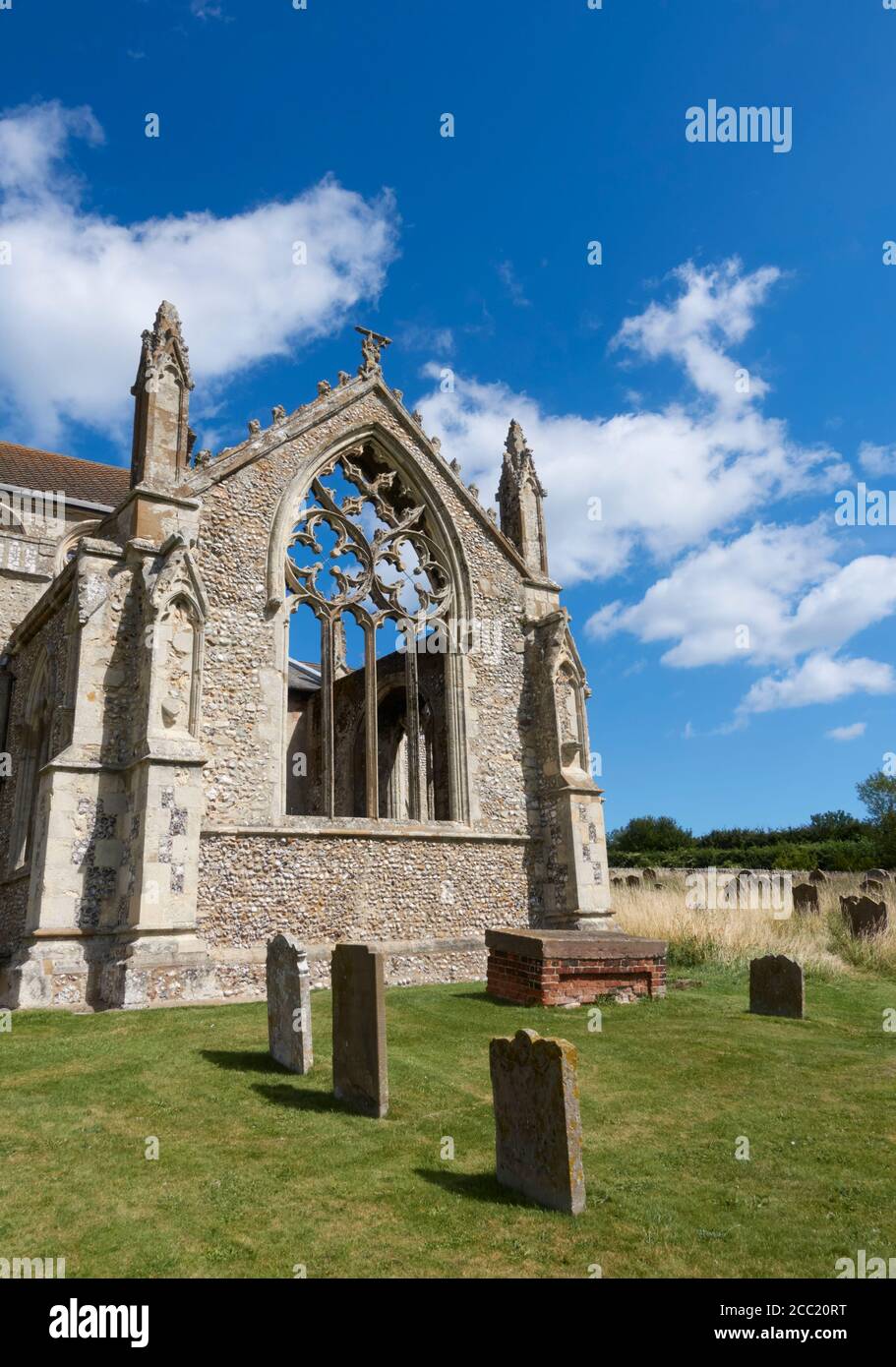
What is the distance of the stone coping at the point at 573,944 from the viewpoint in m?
9.81

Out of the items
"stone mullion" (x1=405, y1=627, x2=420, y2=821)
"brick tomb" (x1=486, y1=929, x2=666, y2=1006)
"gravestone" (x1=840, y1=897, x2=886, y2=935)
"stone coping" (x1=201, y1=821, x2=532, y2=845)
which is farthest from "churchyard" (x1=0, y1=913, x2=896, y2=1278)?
"gravestone" (x1=840, y1=897, x2=886, y2=935)

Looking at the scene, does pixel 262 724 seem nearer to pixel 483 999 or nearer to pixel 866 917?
pixel 483 999

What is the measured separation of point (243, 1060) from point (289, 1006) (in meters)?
0.64

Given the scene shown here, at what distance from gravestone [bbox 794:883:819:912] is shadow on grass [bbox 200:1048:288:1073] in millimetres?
13574

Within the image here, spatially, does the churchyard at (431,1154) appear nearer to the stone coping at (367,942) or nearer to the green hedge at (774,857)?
the stone coping at (367,942)

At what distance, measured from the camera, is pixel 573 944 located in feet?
32.6

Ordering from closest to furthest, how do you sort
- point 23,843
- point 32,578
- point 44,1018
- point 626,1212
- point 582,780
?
1. point 626,1212
2. point 44,1018
3. point 23,843
4. point 582,780
5. point 32,578

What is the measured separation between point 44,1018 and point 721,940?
32.2 ft

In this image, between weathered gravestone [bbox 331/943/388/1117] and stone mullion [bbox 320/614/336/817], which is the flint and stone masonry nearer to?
stone mullion [bbox 320/614/336/817]

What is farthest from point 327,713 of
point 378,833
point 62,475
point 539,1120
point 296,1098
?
point 62,475

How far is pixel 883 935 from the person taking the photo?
1451 cm

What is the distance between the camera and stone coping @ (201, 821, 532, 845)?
11.9 metres
